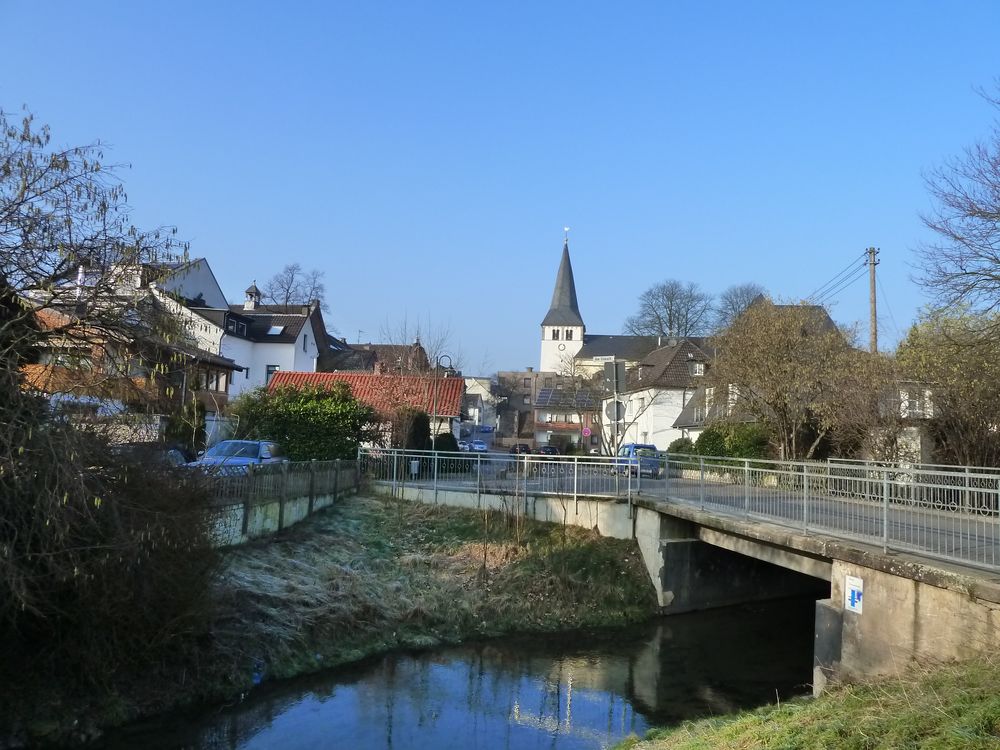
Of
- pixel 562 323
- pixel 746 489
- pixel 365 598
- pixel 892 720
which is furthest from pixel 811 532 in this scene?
pixel 562 323

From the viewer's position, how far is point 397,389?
3147 cm

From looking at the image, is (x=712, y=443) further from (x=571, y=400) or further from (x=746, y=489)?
(x=571, y=400)

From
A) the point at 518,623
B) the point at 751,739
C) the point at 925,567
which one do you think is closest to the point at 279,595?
the point at 518,623

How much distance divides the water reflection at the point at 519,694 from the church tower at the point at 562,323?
9293 cm

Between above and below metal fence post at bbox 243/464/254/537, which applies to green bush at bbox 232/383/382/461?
above

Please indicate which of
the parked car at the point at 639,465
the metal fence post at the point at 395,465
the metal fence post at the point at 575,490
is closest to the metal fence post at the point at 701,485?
the parked car at the point at 639,465

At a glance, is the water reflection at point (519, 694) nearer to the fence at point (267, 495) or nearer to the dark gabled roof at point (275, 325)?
the fence at point (267, 495)

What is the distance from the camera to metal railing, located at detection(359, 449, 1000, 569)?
9.08 meters

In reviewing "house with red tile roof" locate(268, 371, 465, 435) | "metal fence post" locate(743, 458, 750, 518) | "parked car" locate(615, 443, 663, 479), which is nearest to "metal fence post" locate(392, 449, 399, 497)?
"house with red tile roof" locate(268, 371, 465, 435)

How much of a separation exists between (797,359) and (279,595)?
16.7m

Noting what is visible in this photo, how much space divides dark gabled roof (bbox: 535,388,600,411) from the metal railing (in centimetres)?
2986

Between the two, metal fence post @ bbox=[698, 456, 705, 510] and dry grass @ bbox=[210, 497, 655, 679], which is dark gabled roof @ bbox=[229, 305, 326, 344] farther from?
metal fence post @ bbox=[698, 456, 705, 510]

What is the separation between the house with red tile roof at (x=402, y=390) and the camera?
3048cm

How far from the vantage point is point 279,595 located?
12.4 meters
